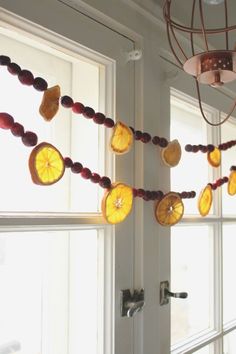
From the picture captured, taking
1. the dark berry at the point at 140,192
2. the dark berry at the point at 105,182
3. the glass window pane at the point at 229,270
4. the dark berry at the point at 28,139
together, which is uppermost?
the dark berry at the point at 28,139

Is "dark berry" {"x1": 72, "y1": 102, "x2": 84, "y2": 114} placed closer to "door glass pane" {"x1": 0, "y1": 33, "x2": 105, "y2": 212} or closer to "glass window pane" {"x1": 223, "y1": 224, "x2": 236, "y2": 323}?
"door glass pane" {"x1": 0, "y1": 33, "x2": 105, "y2": 212}

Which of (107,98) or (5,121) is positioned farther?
(107,98)

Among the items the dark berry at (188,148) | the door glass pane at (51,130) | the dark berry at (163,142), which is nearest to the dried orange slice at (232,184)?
the dark berry at (188,148)

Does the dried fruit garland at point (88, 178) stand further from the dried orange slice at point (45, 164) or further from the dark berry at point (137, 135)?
the dark berry at point (137, 135)

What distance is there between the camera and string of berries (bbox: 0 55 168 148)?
28.3 inches

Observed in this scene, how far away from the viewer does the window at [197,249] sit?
1.29m

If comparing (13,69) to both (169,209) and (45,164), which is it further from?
(169,209)

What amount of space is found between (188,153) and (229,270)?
0.60 meters

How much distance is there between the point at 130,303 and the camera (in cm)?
96

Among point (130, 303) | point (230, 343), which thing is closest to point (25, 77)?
point (130, 303)

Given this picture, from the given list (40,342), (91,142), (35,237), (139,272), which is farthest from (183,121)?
(40,342)

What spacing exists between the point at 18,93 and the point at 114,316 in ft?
1.95

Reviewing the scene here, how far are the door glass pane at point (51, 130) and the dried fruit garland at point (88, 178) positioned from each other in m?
0.07

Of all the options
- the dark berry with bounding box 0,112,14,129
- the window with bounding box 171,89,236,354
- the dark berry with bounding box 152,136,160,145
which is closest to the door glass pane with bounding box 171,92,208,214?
the window with bounding box 171,89,236,354
